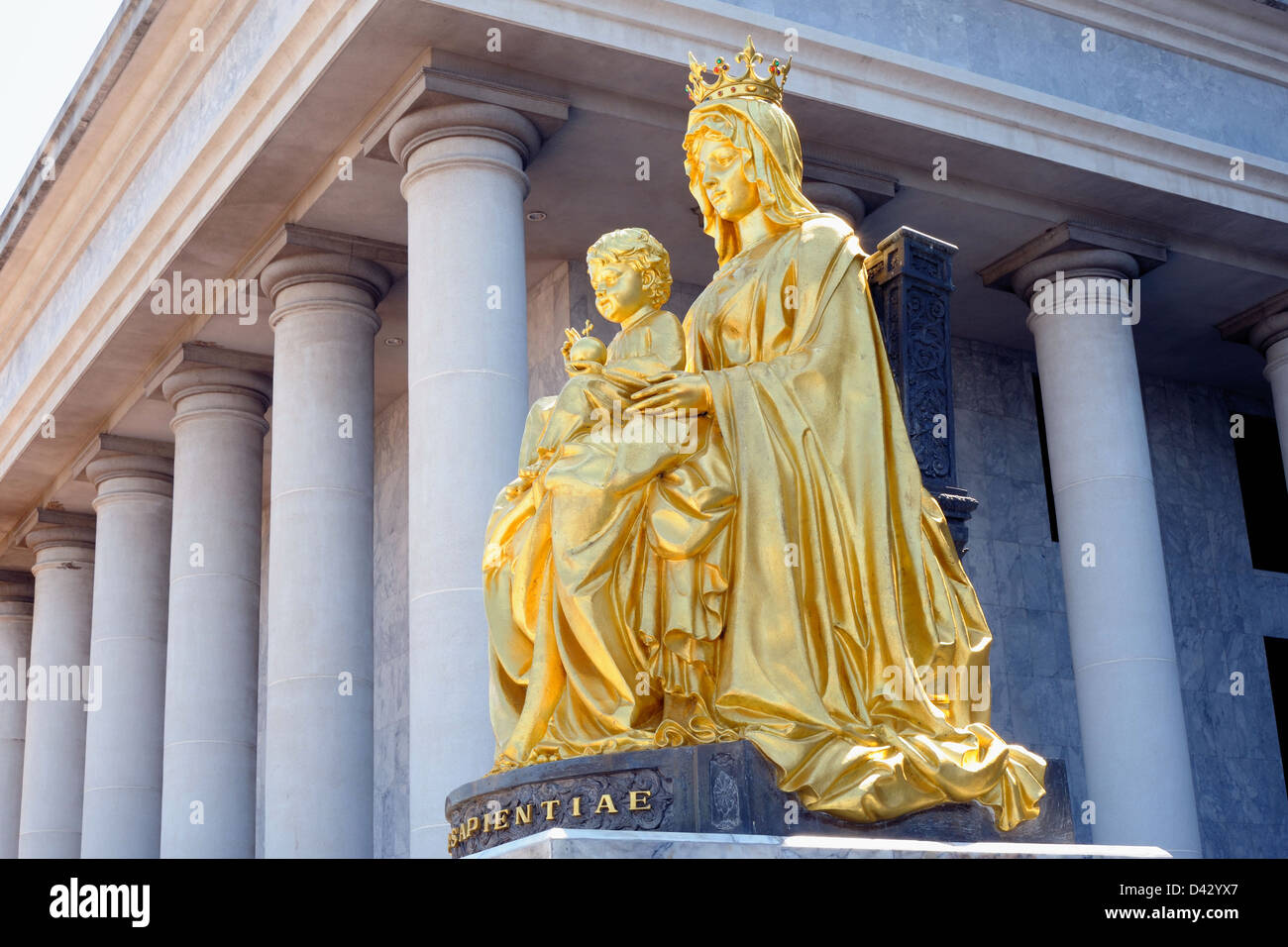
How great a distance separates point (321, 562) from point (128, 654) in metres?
5.58

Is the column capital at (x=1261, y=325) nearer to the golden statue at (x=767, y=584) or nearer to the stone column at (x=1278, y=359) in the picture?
the stone column at (x=1278, y=359)

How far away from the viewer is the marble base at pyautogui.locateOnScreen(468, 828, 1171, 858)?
4.70 meters

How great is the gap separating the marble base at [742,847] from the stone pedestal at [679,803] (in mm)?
68

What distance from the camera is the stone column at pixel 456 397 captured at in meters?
10.9

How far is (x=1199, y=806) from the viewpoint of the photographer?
1698 centimetres

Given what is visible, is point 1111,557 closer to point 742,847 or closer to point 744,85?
point 744,85

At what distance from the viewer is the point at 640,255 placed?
6.68 m

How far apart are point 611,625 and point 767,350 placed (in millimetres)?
1345

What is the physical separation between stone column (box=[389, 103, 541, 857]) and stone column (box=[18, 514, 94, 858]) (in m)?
10.00

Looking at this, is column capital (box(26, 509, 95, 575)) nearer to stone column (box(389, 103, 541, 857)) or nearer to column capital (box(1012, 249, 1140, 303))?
stone column (box(389, 103, 541, 857))

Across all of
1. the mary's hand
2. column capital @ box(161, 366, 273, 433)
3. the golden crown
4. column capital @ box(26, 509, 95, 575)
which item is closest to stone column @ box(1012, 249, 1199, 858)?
column capital @ box(161, 366, 273, 433)

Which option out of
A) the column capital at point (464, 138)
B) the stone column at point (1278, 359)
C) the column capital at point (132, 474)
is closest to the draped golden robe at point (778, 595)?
the column capital at point (464, 138)

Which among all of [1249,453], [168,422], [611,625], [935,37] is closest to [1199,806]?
[1249,453]
